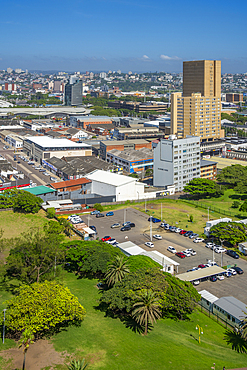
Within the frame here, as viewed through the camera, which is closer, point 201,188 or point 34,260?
point 34,260

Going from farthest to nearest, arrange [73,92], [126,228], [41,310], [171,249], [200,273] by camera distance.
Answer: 1. [73,92]
2. [126,228]
3. [171,249]
4. [200,273]
5. [41,310]

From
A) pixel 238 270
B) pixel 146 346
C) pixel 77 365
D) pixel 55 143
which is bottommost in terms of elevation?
pixel 146 346

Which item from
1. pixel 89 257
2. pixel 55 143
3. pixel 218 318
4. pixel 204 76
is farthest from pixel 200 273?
pixel 204 76

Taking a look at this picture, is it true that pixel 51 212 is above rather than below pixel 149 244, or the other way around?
above

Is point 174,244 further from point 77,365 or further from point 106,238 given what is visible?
point 77,365

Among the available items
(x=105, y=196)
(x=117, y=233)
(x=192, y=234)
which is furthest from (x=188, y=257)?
(x=105, y=196)

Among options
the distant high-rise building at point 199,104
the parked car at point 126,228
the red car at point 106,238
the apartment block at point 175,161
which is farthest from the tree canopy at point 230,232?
the distant high-rise building at point 199,104

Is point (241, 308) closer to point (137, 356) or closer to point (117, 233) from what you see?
point (137, 356)
